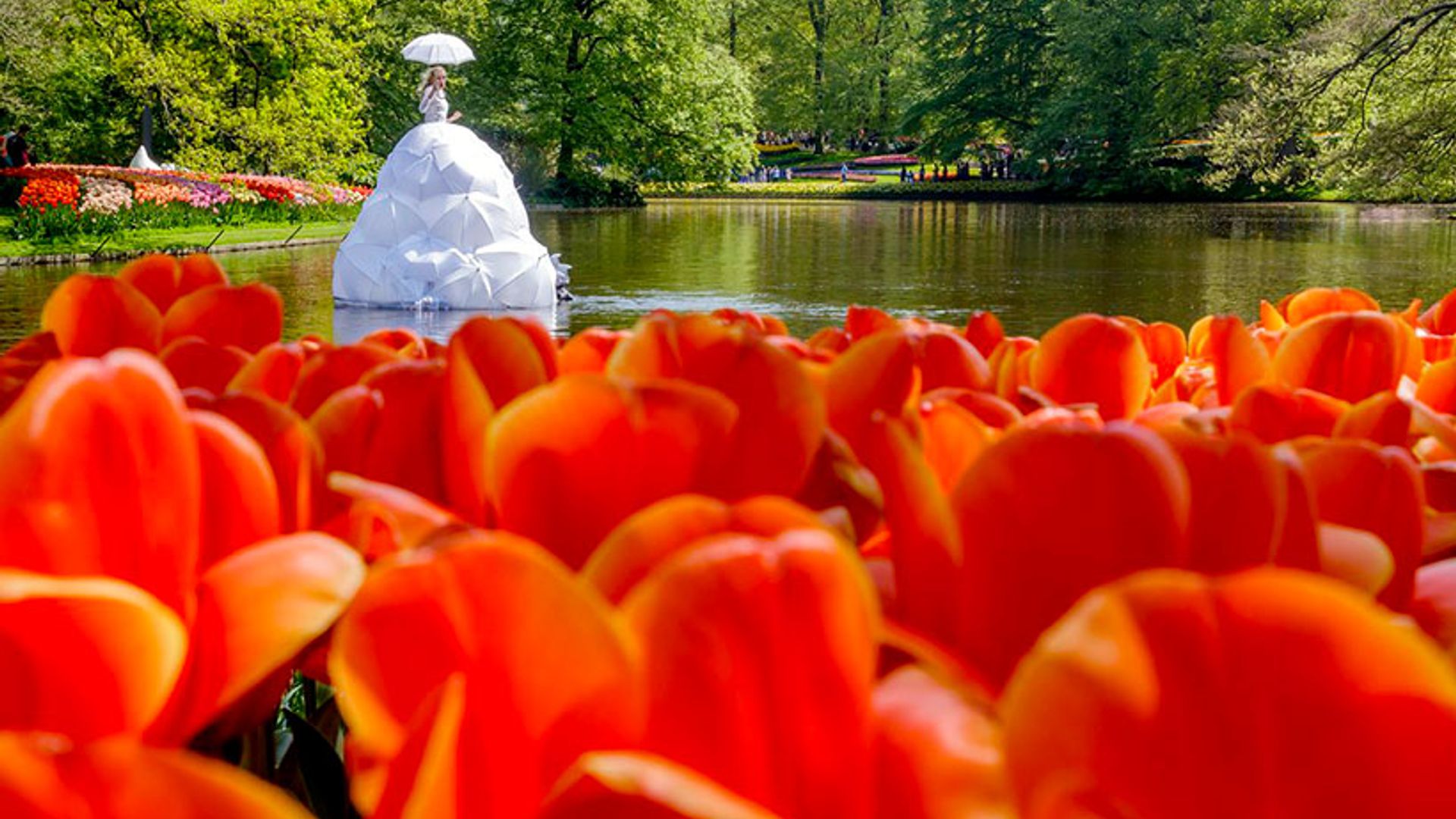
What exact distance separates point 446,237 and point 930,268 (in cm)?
936

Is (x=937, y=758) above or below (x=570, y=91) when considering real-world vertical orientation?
below

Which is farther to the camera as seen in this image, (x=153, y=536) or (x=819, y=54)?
(x=819, y=54)

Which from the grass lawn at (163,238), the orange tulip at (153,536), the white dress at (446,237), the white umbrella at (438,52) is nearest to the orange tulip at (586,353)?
the orange tulip at (153,536)

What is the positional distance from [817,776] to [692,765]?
4 cm

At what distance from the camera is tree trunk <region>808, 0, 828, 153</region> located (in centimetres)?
6194

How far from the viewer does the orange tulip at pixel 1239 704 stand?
1.16 ft

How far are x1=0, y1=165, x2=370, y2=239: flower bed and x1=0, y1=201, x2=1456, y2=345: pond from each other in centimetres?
135

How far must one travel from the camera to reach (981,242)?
2758 centimetres

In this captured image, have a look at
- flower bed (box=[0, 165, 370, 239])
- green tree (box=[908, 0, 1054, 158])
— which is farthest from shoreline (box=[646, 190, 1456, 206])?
flower bed (box=[0, 165, 370, 239])

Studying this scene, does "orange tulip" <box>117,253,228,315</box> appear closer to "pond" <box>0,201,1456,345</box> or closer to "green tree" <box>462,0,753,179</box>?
"pond" <box>0,201,1456,345</box>

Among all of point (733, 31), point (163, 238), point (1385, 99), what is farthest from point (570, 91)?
point (733, 31)

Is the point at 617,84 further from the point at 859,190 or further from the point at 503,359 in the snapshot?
the point at 503,359

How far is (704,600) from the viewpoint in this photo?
40cm

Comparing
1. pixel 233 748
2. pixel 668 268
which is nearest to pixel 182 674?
pixel 233 748
